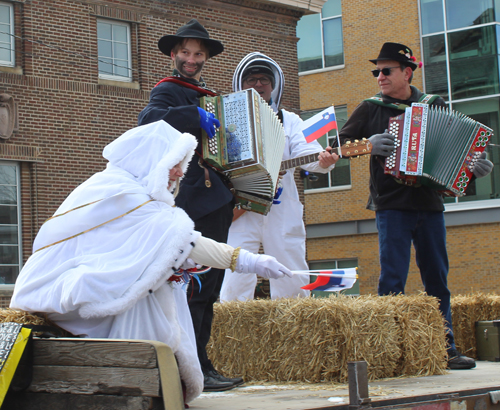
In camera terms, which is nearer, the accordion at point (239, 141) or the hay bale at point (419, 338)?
the accordion at point (239, 141)

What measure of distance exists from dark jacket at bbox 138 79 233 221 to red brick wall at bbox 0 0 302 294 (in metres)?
10.1

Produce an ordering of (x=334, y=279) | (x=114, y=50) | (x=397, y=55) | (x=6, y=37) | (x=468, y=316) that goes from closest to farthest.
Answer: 1. (x=334, y=279)
2. (x=397, y=55)
3. (x=468, y=316)
4. (x=6, y=37)
5. (x=114, y=50)

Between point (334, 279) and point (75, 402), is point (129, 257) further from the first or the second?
point (334, 279)

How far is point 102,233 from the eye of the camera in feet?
9.73

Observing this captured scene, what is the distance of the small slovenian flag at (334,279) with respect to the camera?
126 inches

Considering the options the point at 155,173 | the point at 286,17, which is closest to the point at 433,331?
the point at 155,173

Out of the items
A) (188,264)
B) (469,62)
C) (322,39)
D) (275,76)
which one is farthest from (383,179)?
(322,39)

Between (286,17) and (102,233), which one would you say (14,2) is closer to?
(286,17)

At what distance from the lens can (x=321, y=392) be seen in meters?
3.54

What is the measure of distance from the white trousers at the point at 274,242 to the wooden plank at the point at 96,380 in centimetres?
244

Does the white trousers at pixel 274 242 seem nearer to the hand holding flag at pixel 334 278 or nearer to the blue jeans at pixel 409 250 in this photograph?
the blue jeans at pixel 409 250

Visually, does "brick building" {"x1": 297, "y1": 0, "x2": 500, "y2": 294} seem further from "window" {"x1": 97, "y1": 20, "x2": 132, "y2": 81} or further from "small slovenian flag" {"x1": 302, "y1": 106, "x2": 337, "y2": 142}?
"small slovenian flag" {"x1": 302, "y1": 106, "x2": 337, "y2": 142}

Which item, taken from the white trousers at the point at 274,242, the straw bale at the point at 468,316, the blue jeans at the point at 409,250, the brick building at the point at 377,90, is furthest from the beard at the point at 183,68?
the brick building at the point at 377,90

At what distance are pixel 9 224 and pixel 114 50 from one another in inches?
176
